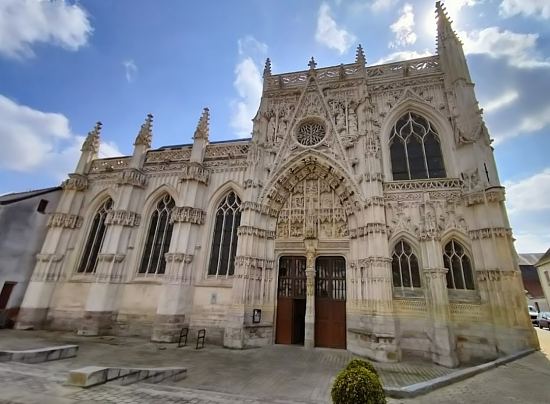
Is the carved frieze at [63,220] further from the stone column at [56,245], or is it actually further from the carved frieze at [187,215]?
the carved frieze at [187,215]

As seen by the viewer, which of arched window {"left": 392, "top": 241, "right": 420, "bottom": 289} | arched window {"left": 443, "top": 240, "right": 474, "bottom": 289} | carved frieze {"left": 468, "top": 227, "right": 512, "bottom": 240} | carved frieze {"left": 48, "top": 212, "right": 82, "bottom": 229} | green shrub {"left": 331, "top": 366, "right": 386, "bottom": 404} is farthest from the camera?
carved frieze {"left": 48, "top": 212, "right": 82, "bottom": 229}

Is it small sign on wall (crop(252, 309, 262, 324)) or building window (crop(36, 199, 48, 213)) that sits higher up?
building window (crop(36, 199, 48, 213))

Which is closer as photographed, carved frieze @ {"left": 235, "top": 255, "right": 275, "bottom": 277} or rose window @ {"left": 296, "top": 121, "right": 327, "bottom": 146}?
carved frieze @ {"left": 235, "top": 255, "right": 275, "bottom": 277}

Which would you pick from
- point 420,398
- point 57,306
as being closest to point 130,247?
point 57,306

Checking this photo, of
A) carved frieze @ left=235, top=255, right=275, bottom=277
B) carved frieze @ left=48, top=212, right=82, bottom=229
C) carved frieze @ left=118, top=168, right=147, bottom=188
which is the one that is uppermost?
carved frieze @ left=118, top=168, right=147, bottom=188

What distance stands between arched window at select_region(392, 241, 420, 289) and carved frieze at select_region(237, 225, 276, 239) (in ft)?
22.7

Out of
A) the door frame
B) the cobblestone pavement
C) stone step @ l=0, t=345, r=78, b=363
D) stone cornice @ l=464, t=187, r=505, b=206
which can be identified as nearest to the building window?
stone step @ l=0, t=345, r=78, b=363

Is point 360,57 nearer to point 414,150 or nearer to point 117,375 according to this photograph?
point 414,150

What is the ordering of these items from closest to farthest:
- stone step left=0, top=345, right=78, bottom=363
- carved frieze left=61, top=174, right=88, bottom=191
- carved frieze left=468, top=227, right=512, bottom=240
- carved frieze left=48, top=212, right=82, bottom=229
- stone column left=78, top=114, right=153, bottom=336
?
1. stone step left=0, top=345, right=78, bottom=363
2. carved frieze left=468, top=227, right=512, bottom=240
3. stone column left=78, top=114, right=153, bottom=336
4. carved frieze left=48, top=212, right=82, bottom=229
5. carved frieze left=61, top=174, right=88, bottom=191

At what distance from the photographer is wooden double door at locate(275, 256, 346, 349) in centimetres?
1359

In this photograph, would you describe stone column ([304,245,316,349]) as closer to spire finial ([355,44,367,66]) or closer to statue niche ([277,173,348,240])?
statue niche ([277,173,348,240])

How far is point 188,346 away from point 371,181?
13.0 meters

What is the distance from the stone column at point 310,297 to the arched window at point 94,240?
14.3 m

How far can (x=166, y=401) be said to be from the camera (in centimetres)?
540
